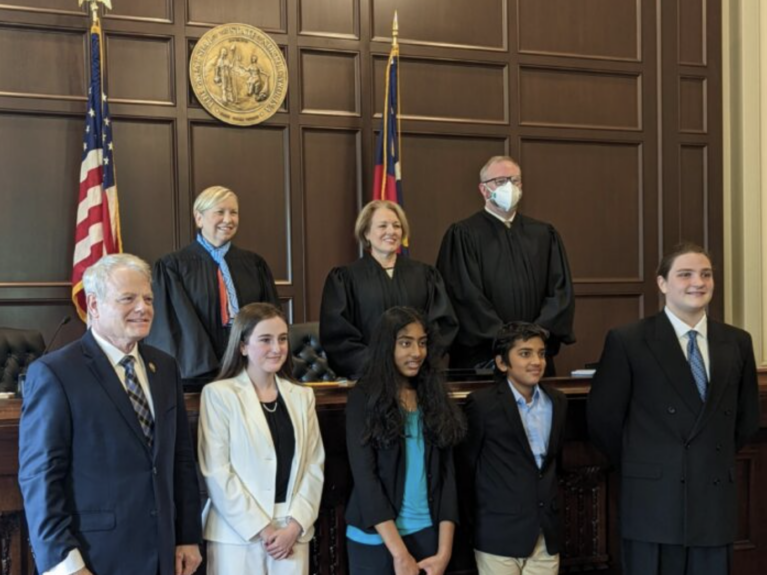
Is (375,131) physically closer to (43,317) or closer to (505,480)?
(43,317)

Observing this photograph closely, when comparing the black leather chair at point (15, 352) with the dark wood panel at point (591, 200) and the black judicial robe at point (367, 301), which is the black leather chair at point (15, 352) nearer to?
the black judicial robe at point (367, 301)

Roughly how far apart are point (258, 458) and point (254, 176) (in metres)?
3.10

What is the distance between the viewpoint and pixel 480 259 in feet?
14.2

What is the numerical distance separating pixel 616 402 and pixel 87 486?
172 cm

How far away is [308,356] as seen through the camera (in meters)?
4.57

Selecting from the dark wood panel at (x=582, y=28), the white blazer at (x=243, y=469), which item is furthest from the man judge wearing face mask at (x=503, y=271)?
the dark wood panel at (x=582, y=28)

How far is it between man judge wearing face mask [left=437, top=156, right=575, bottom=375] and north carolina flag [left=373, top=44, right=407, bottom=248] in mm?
1285

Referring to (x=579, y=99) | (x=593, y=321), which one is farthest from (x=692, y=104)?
(x=593, y=321)

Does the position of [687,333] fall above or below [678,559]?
above


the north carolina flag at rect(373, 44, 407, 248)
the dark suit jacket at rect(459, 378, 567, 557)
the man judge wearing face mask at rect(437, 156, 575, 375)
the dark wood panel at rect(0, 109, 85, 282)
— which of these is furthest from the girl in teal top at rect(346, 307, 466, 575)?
the dark wood panel at rect(0, 109, 85, 282)

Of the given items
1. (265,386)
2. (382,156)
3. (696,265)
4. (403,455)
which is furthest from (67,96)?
(696,265)

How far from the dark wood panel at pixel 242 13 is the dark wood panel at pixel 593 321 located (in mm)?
2664

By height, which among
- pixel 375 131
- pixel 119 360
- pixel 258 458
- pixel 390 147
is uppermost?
pixel 375 131

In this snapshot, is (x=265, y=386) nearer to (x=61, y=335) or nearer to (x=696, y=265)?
(x=696, y=265)
